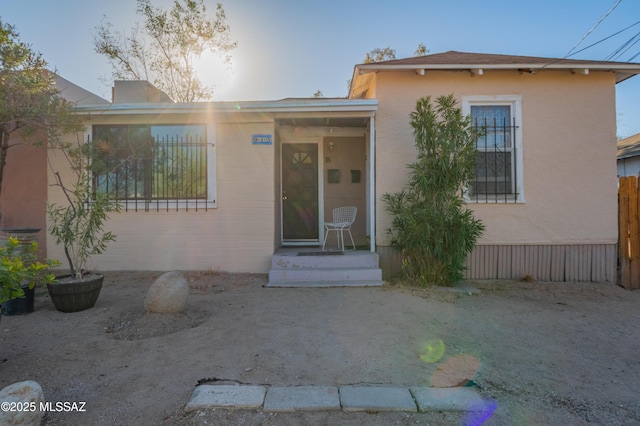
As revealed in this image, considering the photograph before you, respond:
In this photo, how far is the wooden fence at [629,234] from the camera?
571 cm

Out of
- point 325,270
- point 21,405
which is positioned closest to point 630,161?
point 325,270

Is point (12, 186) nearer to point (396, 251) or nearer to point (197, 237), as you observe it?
point (197, 237)

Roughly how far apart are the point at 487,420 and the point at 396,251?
3901mm

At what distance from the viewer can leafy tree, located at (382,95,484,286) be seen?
5.12 metres

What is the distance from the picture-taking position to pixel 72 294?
4.04 m

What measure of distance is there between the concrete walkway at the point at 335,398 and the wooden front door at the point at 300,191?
5.19 metres

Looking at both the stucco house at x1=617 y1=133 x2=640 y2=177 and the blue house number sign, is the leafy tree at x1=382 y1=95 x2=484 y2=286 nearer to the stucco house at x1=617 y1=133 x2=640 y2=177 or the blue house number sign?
the blue house number sign

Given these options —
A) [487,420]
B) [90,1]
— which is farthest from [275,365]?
[90,1]

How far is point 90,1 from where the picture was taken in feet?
27.0

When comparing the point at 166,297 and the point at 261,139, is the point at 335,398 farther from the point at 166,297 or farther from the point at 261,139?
the point at 261,139

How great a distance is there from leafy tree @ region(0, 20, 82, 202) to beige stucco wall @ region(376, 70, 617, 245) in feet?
16.6

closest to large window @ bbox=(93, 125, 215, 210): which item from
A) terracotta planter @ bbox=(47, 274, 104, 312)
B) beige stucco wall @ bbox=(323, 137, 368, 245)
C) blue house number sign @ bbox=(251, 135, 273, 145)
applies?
blue house number sign @ bbox=(251, 135, 273, 145)

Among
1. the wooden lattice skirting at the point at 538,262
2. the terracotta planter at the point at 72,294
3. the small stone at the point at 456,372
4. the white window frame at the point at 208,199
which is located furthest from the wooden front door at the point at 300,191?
the small stone at the point at 456,372

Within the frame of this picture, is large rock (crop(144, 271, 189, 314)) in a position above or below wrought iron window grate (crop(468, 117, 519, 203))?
below
